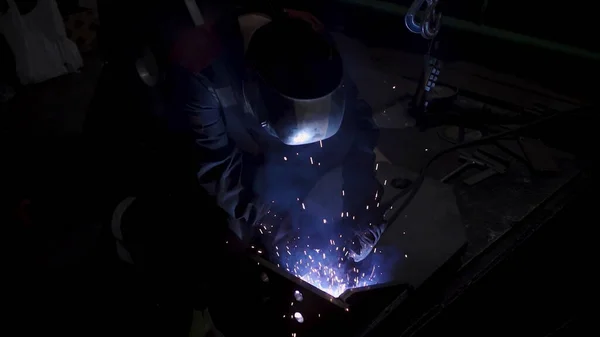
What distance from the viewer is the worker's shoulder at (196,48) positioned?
190cm

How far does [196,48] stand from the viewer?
1.90 meters

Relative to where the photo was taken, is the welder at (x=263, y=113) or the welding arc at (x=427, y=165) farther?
the welding arc at (x=427, y=165)

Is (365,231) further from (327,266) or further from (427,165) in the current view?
(427,165)

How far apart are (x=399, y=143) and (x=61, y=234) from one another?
2508 millimetres

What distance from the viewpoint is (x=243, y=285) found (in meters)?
1.85

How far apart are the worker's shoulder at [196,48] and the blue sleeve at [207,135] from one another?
0.05 meters

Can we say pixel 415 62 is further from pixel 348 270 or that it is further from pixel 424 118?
pixel 348 270

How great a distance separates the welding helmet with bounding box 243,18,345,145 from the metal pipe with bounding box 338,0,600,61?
4014mm

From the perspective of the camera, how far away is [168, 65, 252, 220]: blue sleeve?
198 centimetres

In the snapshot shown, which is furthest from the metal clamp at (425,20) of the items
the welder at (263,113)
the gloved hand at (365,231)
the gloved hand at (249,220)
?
the gloved hand at (249,220)

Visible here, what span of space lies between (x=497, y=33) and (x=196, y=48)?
4300mm

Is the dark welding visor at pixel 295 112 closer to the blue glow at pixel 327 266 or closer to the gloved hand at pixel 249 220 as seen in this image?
the gloved hand at pixel 249 220

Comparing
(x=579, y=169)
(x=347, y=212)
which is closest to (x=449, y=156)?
(x=579, y=169)

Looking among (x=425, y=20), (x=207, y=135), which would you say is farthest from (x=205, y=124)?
(x=425, y=20)
